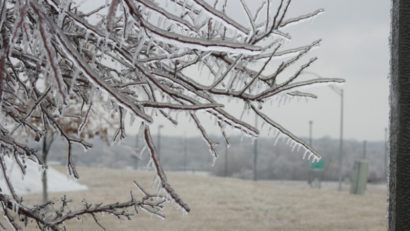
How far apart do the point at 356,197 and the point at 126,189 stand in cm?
696

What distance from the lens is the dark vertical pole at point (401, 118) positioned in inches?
126

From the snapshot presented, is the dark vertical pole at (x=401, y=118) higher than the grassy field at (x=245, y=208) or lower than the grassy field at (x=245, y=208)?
higher

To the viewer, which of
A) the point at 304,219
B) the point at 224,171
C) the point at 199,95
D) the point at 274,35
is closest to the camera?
the point at 199,95

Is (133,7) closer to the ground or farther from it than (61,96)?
farther from it

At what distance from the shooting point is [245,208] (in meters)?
17.7

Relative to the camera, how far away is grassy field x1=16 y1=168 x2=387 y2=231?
14117 mm

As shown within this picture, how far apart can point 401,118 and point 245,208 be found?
14.6 m

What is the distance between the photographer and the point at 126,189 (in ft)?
73.9

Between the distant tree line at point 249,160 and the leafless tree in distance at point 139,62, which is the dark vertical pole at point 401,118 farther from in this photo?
the distant tree line at point 249,160

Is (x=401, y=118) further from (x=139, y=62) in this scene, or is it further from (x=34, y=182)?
(x=34, y=182)

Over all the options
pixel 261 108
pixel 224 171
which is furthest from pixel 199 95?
pixel 224 171

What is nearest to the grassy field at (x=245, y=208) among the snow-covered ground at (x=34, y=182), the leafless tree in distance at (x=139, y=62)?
the snow-covered ground at (x=34, y=182)

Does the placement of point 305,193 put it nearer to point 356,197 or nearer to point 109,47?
point 356,197

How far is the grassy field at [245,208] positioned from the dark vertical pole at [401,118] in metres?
6.39
